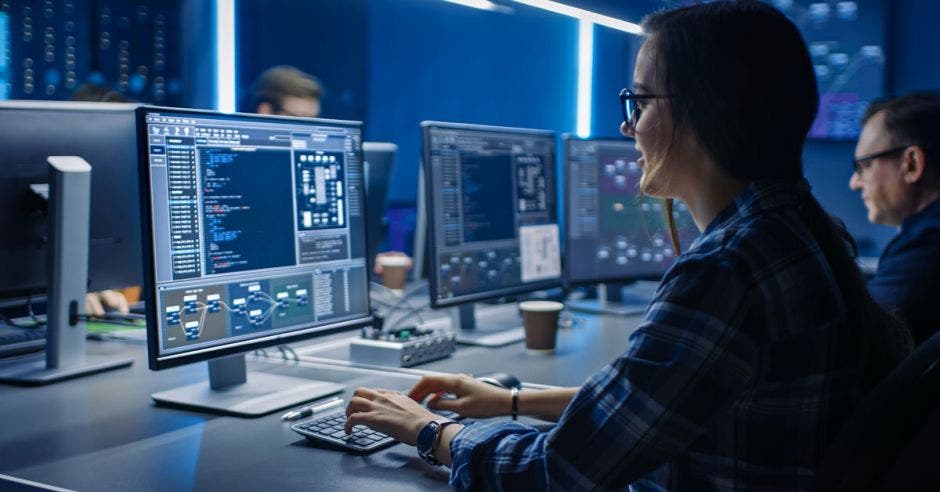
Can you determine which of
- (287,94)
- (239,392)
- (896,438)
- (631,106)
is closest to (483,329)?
(239,392)

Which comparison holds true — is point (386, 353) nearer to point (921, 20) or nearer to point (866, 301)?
point (866, 301)

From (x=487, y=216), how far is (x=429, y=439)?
43.7 inches

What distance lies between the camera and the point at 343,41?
4.56 meters

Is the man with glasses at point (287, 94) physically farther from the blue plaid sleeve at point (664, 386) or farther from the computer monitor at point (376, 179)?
the blue plaid sleeve at point (664, 386)

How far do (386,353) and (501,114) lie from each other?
319 centimetres

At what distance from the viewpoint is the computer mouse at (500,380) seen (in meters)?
1.62

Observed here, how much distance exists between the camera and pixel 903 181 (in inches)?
92.7

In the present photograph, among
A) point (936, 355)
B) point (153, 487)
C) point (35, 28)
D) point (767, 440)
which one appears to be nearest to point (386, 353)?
point (153, 487)

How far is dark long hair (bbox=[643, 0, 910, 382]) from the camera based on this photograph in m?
1.02

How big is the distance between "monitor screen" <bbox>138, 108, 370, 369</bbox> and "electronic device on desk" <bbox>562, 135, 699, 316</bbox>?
0.97 meters

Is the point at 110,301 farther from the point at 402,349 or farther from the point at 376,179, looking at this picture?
the point at 402,349

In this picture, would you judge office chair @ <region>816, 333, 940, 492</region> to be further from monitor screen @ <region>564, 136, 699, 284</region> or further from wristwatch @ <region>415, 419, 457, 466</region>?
monitor screen @ <region>564, 136, 699, 284</region>

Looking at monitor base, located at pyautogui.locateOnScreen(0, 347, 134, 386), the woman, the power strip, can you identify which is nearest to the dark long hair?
the woman

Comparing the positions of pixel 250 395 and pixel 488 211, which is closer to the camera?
pixel 250 395
